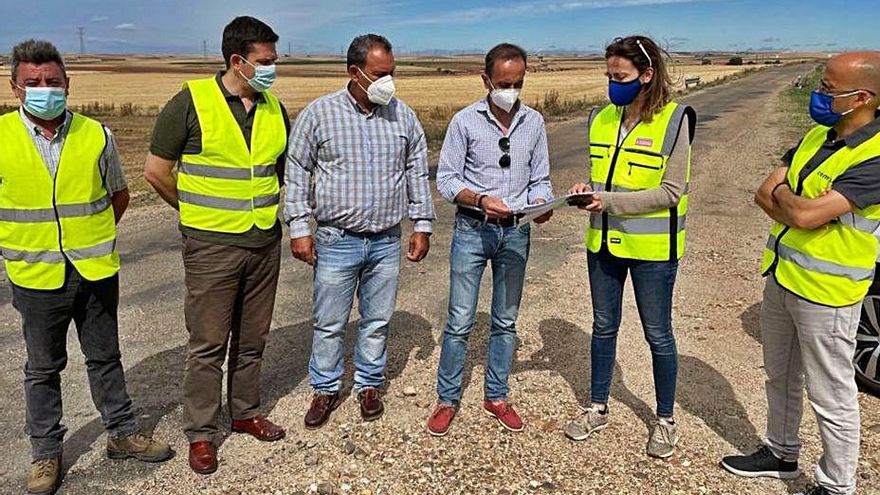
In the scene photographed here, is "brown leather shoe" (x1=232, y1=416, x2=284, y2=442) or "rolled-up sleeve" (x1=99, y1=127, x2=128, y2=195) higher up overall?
"rolled-up sleeve" (x1=99, y1=127, x2=128, y2=195)

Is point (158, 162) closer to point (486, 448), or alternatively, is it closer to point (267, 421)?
point (267, 421)

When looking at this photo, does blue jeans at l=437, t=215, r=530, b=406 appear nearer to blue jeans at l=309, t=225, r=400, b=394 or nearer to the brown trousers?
blue jeans at l=309, t=225, r=400, b=394

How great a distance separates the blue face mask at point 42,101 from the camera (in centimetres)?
312

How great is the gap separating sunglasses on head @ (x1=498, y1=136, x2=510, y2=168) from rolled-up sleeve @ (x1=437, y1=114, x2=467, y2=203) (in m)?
0.20

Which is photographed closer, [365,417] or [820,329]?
[820,329]

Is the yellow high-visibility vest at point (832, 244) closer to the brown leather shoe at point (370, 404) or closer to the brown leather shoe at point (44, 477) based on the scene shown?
the brown leather shoe at point (370, 404)

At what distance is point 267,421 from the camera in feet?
13.1

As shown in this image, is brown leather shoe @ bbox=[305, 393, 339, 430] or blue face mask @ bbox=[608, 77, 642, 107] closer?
blue face mask @ bbox=[608, 77, 642, 107]

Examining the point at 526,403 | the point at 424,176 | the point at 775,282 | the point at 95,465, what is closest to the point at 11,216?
the point at 95,465

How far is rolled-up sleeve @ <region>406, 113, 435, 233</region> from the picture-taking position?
3975mm

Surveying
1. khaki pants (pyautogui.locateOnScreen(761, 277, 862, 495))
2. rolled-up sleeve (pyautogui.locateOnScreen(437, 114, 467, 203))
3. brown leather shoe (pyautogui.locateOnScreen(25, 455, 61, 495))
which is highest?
rolled-up sleeve (pyautogui.locateOnScreen(437, 114, 467, 203))

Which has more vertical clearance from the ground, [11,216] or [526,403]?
[11,216]

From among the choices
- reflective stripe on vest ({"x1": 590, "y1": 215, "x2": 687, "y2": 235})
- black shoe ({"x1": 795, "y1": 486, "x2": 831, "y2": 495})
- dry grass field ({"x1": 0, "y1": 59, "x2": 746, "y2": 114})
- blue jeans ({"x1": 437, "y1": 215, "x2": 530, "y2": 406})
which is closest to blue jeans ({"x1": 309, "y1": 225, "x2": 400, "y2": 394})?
blue jeans ({"x1": 437, "y1": 215, "x2": 530, "y2": 406})

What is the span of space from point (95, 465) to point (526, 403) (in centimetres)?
254
